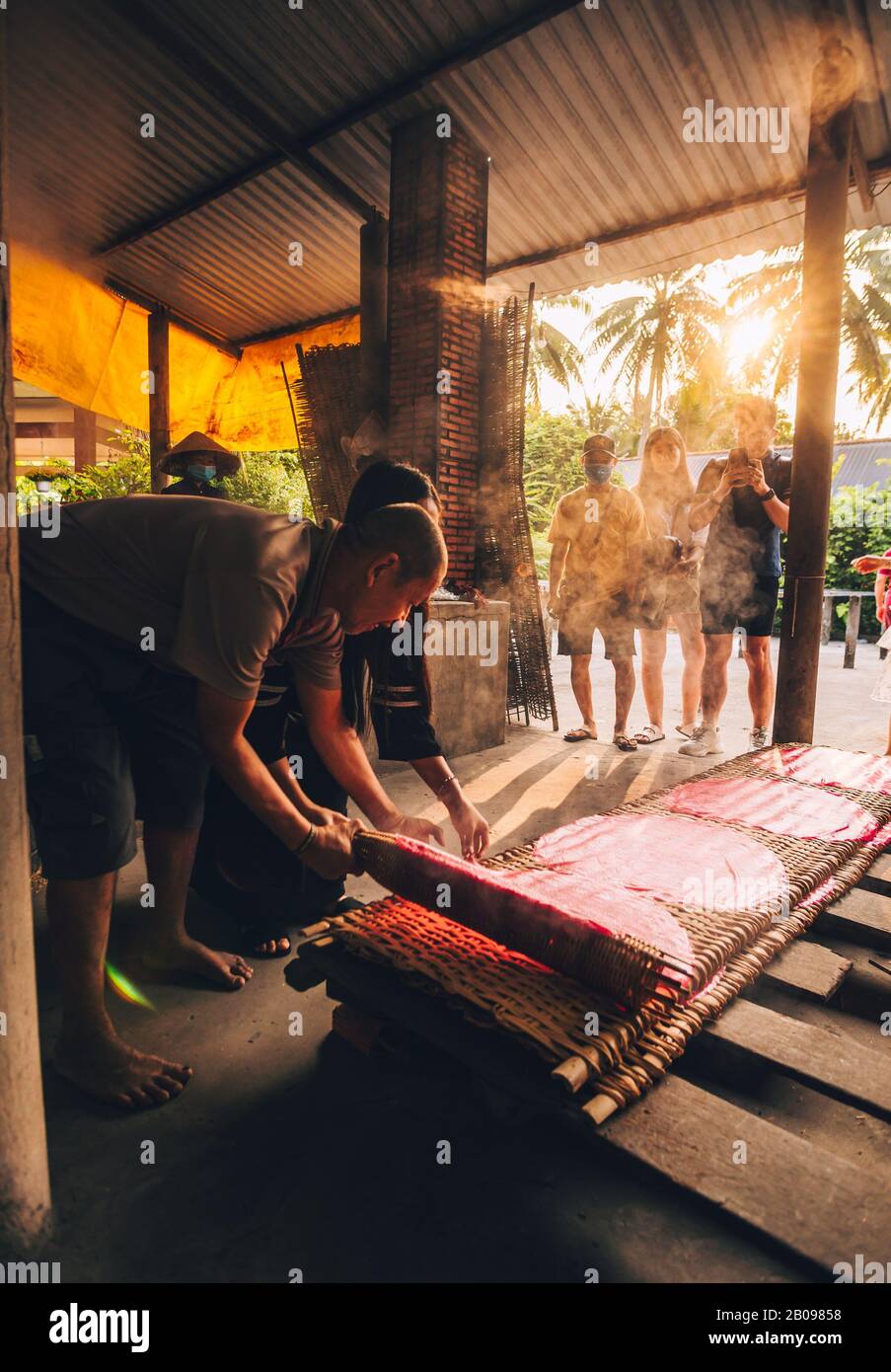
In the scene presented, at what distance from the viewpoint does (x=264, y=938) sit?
2.43 m

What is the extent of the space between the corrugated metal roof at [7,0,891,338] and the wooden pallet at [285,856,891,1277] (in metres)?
5.32

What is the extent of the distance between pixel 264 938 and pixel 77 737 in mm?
992

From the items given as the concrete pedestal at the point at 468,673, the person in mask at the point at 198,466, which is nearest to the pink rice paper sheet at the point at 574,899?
the concrete pedestal at the point at 468,673

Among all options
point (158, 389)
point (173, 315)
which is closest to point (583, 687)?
point (158, 389)

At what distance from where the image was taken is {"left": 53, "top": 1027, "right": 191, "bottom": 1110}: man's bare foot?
1.72 m

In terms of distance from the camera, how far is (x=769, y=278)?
20.9m

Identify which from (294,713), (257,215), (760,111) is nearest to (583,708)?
(294,713)

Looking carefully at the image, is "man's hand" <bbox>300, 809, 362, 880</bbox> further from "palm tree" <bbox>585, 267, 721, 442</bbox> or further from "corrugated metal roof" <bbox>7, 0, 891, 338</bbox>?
"palm tree" <bbox>585, 267, 721, 442</bbox>

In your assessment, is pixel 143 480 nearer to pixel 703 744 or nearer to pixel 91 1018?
pixel 703 744

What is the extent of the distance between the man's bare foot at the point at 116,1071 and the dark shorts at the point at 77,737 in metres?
0.41

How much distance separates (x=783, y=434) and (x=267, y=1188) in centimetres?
2815

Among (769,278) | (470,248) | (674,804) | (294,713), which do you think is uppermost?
(769,278)

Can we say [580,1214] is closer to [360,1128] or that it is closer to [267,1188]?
[360,1128]

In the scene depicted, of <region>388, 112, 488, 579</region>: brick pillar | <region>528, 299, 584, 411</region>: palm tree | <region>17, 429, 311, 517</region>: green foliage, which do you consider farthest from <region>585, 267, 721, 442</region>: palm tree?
<region>388, 112, 488, 579</region>: brick pillar
